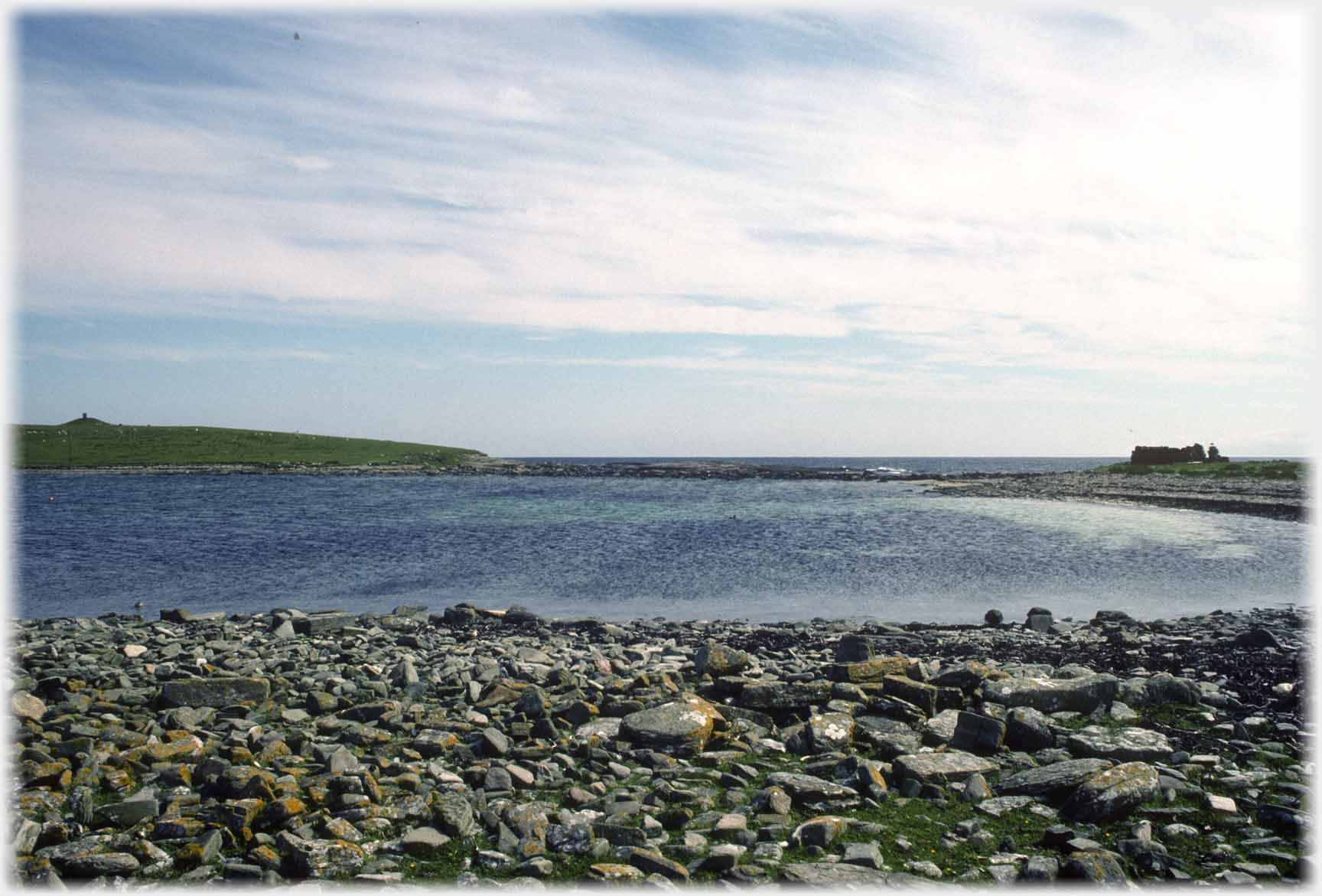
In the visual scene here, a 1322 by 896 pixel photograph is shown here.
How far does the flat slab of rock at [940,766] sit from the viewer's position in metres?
8.92

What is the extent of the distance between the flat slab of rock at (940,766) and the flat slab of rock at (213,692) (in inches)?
368

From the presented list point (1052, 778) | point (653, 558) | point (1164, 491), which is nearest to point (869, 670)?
point (1052, 778)

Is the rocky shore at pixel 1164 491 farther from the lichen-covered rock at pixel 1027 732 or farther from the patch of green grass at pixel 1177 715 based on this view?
the lichen-covered rock at pixel 1027 732

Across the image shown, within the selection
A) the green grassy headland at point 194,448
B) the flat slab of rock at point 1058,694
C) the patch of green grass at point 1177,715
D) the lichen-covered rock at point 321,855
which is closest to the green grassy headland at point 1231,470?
the patch of green grass at point 1177,715

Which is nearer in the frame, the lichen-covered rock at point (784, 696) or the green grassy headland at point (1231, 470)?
the lichen-covered rock at point (784, 696)

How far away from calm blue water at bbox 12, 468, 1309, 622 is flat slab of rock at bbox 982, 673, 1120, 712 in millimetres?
11299

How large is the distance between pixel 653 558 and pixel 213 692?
24.9 metres

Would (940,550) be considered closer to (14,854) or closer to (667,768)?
(667,768)

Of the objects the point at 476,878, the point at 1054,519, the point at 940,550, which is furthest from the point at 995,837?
the point at 1054,519

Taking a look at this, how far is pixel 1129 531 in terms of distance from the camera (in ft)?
142

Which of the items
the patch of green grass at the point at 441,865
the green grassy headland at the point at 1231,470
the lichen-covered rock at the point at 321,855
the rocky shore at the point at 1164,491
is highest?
the green grassy headland at the point at 1231,470

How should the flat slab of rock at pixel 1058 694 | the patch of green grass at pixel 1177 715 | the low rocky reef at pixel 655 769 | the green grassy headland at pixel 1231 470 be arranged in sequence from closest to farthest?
the low rocky reef at pixel 655 769 → the patch of green grass at pixel 1177 715 → the flat slab of rock at pixel 1058 694 → the green grassy headland at pixel 1231 470

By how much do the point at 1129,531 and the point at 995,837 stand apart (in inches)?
1671

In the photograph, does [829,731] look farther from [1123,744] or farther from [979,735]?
[1123,744]
